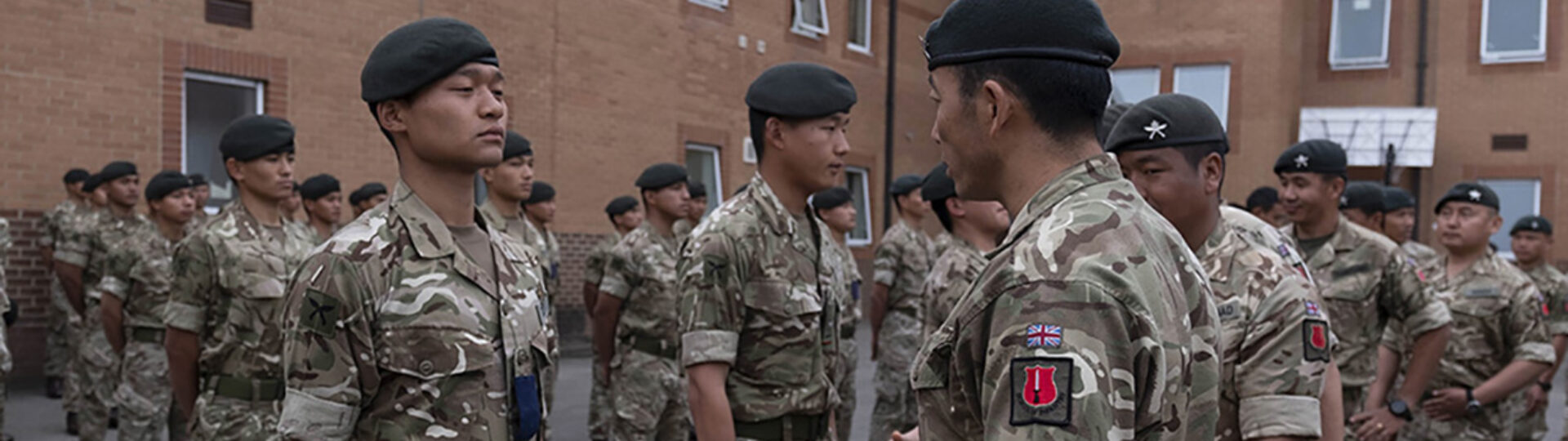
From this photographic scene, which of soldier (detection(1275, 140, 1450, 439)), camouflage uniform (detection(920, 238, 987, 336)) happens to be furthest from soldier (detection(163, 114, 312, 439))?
soldier (detection(1275, 140, 1450, 439))

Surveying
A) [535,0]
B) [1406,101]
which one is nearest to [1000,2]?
[535,0]

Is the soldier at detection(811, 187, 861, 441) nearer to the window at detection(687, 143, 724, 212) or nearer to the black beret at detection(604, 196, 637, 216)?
the black beret at detection(604, 196, 637, 216)

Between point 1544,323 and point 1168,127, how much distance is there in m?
4.99

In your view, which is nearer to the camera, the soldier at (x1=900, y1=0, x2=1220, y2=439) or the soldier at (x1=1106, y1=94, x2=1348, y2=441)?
the soldier at (x1=900, y1=0, x2=1220, y2=439)

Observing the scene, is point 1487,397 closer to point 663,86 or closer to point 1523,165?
point 663,86

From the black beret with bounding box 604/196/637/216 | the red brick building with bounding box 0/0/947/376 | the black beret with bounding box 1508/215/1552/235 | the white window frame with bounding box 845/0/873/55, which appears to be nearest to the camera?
the black beret with bounding box 1508/215/1552/235

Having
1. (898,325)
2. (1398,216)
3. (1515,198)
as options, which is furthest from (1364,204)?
(1515,198)

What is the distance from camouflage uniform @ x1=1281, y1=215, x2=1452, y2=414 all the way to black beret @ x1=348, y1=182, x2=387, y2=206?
8454 mm

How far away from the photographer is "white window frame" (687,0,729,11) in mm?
16438

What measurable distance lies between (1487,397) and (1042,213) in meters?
5.71

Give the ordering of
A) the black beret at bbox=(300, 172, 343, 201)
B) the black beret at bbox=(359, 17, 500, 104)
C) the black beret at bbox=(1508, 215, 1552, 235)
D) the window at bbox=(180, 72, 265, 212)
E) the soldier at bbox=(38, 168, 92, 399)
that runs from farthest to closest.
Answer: the window at bbox=(180, 72, 265, 212) → the soldier at bbox=(38, 168, 92, 399) → the black beret at bbox=(300, 172, 343, 201) → the black beret at bbox=(1508, 215, 1552, 235) → the black beret at bbox=(359, 17, 500, 104)

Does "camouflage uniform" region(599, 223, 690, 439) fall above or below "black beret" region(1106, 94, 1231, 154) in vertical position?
below

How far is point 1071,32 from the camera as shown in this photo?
1.90 meters

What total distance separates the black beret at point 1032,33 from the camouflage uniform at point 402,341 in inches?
56.0
